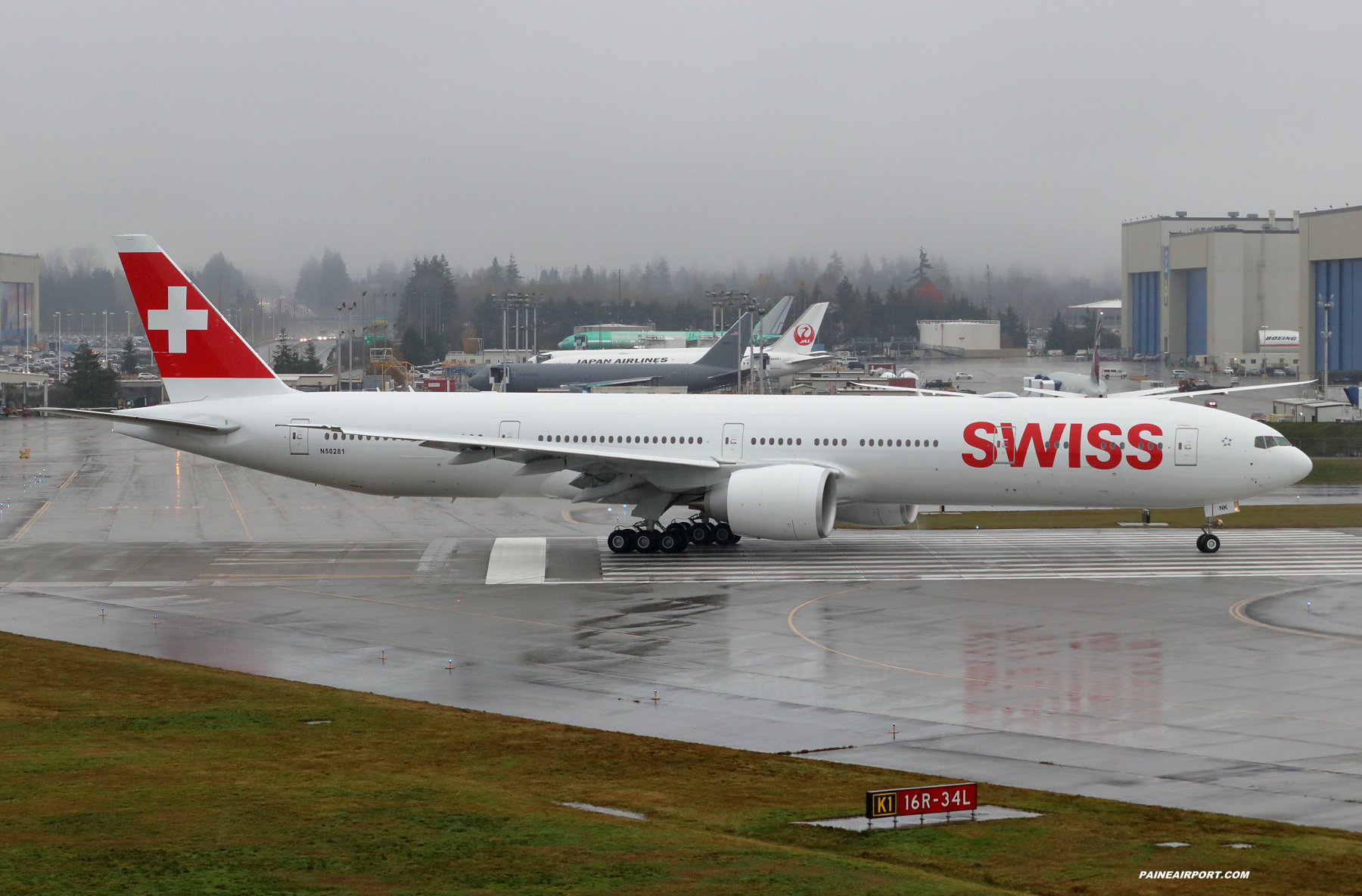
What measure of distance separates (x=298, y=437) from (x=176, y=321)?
4.82 m

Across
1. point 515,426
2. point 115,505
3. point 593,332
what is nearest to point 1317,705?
point 515,426

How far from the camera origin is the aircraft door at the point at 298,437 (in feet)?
115

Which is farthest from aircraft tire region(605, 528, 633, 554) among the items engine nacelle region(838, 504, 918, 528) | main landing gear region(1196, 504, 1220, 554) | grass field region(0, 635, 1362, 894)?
grass field region(0, 635, 1362, 894)

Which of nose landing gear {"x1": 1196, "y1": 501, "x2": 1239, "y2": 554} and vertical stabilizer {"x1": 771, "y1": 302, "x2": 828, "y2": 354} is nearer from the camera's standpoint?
nose landing gear {"x1": 1196, "y1": 501, "x2": 1239, "y2": 554}

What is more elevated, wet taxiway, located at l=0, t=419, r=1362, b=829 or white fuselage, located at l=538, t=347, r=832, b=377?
white fuselage, located at l=538, t=347, r=832, b=377

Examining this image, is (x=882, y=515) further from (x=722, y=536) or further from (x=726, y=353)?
(x=726, y=353)

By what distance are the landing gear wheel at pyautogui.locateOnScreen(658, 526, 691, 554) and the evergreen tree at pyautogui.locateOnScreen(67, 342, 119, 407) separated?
7569 centimetres

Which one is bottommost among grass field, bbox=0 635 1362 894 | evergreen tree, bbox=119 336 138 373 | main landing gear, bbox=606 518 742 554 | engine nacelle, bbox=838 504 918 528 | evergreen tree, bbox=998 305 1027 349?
grass field, bbox=0 635 1362 894

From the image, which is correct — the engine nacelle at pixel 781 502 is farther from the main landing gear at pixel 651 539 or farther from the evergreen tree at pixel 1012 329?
the evergreen tree at pixel 1012 329

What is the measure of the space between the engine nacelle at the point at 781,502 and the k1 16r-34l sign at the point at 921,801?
18.3 m

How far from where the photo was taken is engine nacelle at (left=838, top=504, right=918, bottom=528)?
35.6 m

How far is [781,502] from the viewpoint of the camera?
31.5 meters

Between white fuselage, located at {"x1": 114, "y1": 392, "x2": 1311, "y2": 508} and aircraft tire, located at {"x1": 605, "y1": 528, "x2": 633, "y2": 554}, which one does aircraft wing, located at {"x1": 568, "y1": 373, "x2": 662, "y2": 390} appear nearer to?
white fuselage, located at {"x1": 114, "y1": 392, "x2": 1311, "y2": 508}

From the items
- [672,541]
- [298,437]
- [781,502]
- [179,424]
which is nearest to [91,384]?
[179,424]
